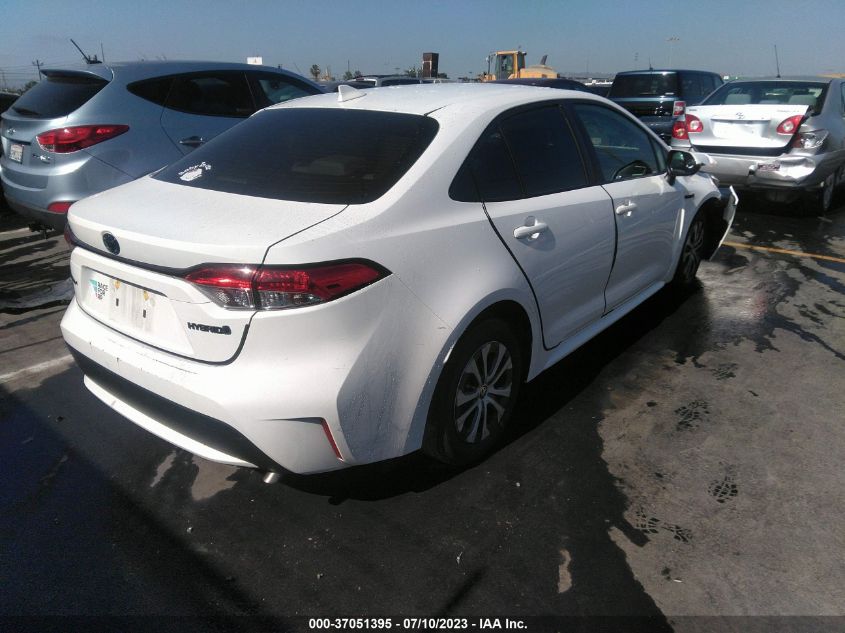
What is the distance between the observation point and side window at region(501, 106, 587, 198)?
116 inches

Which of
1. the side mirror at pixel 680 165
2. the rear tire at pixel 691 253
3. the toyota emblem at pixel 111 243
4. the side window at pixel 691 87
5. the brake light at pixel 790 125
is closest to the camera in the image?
the toyota emblem at pixel 111 243

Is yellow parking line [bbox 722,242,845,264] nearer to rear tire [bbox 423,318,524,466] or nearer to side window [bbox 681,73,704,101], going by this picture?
rear tire [bbox 423,318,524,466]

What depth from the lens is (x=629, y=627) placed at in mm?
2043

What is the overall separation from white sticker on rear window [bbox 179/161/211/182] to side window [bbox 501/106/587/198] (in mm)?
1368

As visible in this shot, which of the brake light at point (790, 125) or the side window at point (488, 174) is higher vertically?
the side window at point (488, 174)

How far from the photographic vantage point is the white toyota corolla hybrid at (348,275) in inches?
81.7

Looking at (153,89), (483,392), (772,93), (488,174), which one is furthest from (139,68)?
(772,93)

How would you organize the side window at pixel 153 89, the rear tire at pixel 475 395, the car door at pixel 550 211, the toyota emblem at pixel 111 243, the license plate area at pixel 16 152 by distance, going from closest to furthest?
the toyota emblem at pixel 111 243 → the rear tire at pixel 475 395 → the car door at pixel 550 211 → the license plate area at pixel 16 152 → the side window at pixel 153 89

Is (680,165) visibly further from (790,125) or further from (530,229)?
(790,125)

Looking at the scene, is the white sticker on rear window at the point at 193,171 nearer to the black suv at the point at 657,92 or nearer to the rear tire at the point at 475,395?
the rear tire at the point at 475,395

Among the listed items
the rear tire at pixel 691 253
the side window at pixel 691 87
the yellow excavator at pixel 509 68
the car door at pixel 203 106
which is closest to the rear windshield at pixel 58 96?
the car door at pixel 203 106

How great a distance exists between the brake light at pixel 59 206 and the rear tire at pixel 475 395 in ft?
12.8

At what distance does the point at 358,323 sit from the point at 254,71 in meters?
5.20

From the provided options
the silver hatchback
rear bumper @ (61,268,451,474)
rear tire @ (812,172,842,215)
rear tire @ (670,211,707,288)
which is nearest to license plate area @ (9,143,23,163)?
the silver hatchback
